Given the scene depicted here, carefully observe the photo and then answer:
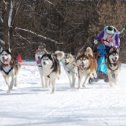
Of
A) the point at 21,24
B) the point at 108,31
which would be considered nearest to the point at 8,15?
the point at 21,24

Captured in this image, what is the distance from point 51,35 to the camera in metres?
28.3

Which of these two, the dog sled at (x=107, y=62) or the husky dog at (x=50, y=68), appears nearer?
the husky dog at (x=50, y=68)

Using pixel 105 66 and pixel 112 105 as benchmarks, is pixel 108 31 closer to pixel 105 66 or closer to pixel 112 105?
pixel 105 66

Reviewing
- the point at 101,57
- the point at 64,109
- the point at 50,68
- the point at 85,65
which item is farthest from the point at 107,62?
the point at 64,109

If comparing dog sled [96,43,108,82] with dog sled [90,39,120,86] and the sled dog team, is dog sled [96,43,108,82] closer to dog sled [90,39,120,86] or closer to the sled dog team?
dog sled [90,39,120,86]

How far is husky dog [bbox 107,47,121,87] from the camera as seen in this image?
10414mm

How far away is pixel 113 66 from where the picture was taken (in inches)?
411

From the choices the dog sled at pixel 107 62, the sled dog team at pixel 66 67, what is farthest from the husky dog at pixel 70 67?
the dog sled at pixel 107 62

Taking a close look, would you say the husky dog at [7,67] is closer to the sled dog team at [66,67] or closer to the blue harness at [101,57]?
the sled dog team at [66,67]

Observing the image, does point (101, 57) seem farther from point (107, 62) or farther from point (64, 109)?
point (64, 109)

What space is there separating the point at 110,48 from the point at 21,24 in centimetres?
1399

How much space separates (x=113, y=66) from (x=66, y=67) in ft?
3.97

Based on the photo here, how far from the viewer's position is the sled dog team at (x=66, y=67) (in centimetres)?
955

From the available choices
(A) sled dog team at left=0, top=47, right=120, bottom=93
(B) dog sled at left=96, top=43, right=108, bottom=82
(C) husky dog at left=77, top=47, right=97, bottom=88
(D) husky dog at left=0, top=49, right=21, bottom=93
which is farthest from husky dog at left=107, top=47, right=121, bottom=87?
(D) husky dog at left=0, top=49, right=21, bottom=93
